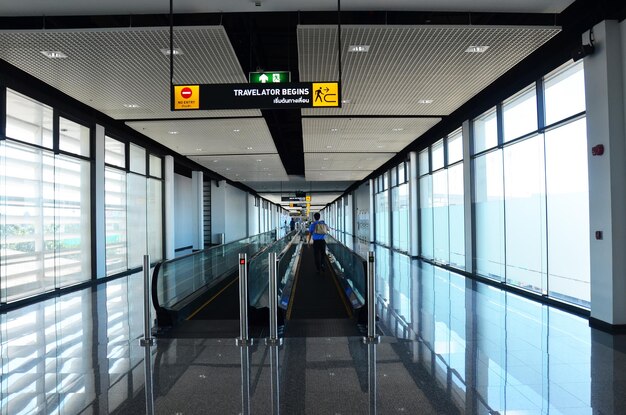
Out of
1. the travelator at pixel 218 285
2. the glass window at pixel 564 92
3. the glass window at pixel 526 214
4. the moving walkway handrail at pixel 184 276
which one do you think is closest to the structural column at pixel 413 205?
the travelator at pixel 218 285

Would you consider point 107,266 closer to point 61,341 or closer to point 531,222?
point 61,341

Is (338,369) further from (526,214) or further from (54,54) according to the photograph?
(54,54)

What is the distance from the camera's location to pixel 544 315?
7.20m

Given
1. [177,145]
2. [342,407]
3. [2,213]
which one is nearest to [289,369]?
[342,407]

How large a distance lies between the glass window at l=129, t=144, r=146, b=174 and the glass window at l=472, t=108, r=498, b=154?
10605 mm

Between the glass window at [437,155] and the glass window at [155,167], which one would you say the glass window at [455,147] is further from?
the glass window at [155,167]

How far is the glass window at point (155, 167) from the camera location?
16906 mm

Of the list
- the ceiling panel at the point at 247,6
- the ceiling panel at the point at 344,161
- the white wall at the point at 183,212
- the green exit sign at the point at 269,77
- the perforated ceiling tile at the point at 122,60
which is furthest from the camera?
the white wall at the point at 183,212

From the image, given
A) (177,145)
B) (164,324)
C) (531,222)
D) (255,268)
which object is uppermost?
(177,145)

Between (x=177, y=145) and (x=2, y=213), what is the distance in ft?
27.8

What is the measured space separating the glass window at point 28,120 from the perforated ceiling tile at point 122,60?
0.63m

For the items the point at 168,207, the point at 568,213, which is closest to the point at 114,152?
the point at 168,207

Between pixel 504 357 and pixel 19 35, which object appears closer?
pixel 504 357

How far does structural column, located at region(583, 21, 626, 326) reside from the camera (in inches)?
235
